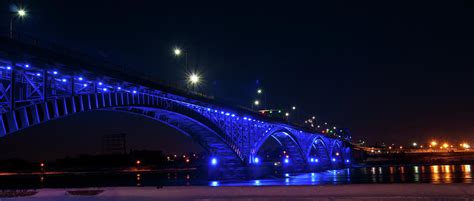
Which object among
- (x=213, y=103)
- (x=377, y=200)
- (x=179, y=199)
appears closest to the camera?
(x=377, y=200)

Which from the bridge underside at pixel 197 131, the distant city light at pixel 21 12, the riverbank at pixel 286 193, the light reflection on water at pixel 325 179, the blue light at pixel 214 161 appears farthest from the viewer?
the blue light at pixel 214 161

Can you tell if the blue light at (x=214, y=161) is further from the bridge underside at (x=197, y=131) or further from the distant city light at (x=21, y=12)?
the distant city light at (x=21, y=12)

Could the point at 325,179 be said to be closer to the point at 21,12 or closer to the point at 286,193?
the point at 286,193

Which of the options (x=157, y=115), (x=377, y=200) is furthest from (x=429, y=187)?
(x=157, y=115)

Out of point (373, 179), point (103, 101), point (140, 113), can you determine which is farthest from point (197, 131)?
point (373, 179)

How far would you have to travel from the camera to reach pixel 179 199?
22.0 metres

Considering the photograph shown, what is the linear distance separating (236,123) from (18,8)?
53793 millimetres

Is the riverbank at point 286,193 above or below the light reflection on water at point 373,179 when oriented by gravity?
above

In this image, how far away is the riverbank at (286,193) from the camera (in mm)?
20609

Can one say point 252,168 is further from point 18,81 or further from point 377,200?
point 377,200

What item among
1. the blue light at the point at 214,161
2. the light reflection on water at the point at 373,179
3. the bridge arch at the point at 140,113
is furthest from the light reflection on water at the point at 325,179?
the bridge arch at the point at 140,113

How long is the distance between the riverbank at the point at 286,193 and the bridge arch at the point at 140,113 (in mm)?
7985

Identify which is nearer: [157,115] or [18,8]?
[18,8]

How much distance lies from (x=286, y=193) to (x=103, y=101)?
75.9 feet
